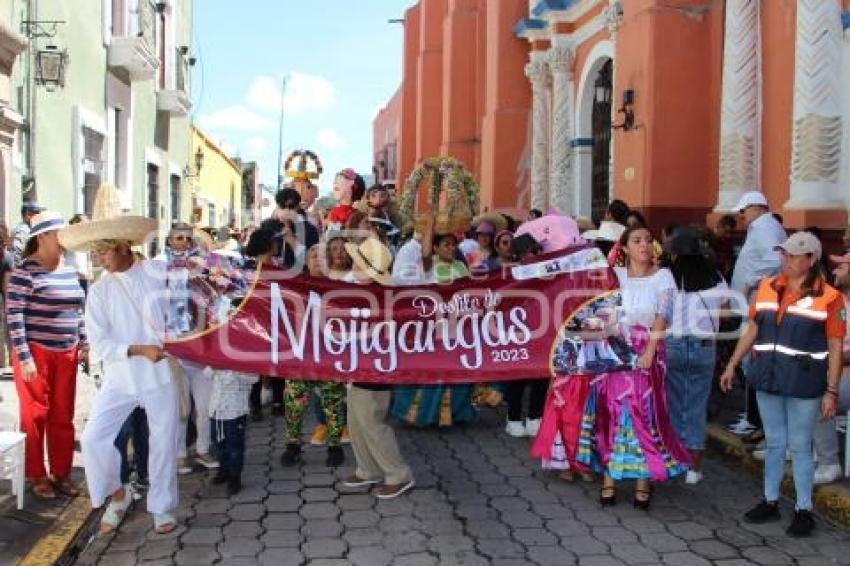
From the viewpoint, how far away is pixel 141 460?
18.5 feet

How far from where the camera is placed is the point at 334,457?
21.3 feet

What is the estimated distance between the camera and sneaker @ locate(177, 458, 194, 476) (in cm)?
626

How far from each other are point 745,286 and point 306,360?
11.8 ft

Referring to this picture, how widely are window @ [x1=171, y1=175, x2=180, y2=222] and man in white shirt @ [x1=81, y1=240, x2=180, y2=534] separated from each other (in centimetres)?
1752

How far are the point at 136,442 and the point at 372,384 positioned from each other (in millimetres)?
1454

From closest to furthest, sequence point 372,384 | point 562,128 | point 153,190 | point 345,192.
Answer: point 372,384
point 345,192
point 562,128
point 153,190

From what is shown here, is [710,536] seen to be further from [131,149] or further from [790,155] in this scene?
[131,149]

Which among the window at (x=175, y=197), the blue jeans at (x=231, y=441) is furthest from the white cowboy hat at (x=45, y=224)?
the window at (x=175, y=197)

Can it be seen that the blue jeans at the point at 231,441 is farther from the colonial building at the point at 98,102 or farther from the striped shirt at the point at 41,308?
the colonial building at the point at 98,102

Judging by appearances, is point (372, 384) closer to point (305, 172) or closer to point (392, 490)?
point (392, 490)

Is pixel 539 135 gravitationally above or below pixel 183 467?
above

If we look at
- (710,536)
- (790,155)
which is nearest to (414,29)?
(790,155)

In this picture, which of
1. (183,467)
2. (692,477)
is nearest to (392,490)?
(183,467)

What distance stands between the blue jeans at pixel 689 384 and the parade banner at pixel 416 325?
2.77ft
